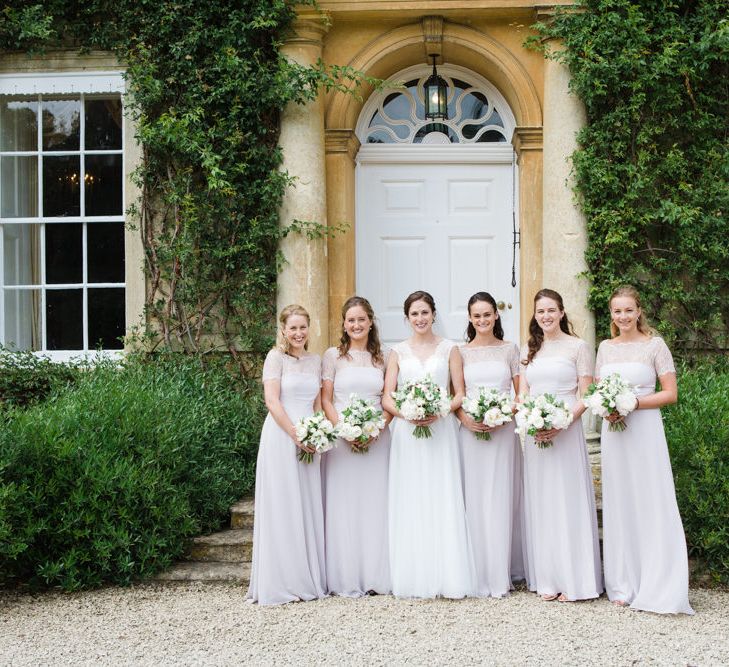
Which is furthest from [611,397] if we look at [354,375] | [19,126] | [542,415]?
[19,126]

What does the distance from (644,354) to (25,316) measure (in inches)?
234

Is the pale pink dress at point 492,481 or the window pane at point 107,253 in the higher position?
the window pane at point 107,253

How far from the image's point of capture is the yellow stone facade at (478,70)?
745cm

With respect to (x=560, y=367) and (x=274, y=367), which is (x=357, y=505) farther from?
(x=560, y=367)

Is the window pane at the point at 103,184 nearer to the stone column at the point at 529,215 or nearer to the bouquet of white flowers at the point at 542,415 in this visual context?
the stone column at the point at 529,215

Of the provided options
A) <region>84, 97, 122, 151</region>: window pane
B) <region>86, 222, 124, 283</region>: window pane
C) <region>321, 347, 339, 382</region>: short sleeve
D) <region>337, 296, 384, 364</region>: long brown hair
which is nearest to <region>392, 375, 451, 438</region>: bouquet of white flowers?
<region>337, 296, 384, 364</region>: long brown hair

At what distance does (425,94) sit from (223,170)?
6.90ft

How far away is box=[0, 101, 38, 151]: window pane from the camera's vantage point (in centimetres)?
823

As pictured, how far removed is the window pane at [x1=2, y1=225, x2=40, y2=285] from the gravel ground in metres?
4.08

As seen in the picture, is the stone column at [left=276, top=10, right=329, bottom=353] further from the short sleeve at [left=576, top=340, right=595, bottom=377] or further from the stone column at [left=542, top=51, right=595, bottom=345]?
the short sleeve at [left=576, top=340, right=595, bottom=377]

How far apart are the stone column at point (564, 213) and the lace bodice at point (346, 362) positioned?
279 centimetres

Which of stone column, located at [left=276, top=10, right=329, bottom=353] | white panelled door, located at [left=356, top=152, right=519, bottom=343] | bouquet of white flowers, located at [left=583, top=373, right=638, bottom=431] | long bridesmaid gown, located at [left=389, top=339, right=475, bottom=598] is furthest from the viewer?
white panelled door, located at [left=356, top=152, right=519, bottom=343]

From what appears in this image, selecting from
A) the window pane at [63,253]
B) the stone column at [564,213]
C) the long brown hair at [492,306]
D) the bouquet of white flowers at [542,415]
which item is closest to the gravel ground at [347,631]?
the bouquet of white flowers at [542,415]

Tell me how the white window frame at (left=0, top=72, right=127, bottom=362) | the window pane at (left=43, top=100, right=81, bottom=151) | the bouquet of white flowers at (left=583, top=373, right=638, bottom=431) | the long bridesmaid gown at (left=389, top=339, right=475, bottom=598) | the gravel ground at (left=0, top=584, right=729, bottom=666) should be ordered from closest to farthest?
the gravel ground at (left=0, top=584, right=729, bottom=666) < the bouquet of white flowers at (left=583, top=373, right=638, bottom=431) < the long bridesmaid gown at (left=389, top=339, right=475, bottom=598) < the white window frame at (left=0, top=72, right=127, bottom=362) < the window pane at (left=43, top=100, right=81, bottom=151)
